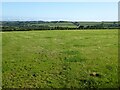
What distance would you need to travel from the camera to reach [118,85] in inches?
749

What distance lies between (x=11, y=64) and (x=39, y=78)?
4857 mm

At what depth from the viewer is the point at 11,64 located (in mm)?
24156

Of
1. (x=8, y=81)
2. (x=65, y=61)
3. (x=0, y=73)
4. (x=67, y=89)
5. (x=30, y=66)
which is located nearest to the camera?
(x=67, y=89)

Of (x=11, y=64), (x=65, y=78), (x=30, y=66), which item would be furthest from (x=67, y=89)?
(x=11, y=64)

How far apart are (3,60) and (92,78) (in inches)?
384

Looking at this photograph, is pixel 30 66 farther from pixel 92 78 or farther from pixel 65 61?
pixel 92 78

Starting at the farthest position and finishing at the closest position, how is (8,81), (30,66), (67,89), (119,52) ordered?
(119,52), (30,66), (8,81), (67,89)

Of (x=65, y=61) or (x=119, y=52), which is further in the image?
(x=119, y=52)

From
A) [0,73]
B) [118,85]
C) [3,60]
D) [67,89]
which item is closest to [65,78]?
[67,89]

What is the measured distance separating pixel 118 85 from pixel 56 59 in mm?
8655

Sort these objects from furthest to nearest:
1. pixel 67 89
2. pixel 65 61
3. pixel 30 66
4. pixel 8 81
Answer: pixel 65 61, pixel 30 66, pixel 8 81, pixel 67 89

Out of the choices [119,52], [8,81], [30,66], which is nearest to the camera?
[8,81]

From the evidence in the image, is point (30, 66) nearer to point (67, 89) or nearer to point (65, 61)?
point (65, 61)

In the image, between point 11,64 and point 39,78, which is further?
point 11,64
